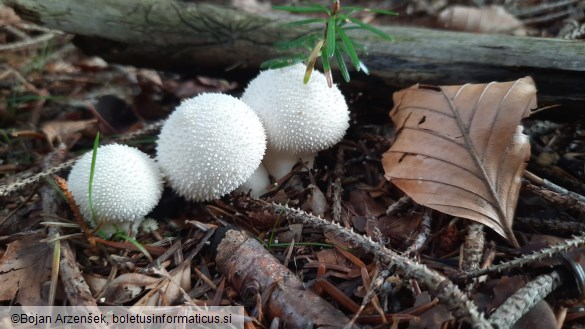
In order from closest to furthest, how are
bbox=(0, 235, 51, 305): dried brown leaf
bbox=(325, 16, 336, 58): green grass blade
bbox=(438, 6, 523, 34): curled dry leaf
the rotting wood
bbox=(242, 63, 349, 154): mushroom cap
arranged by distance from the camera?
1. the rotting wood
2. bbox=(0, 235, 51, 305): dried brown leaf
3. bbox=(325, 16, 336, 58): green grass blade
4. bbox=(242, 63, 349, 154): mushroom cap
5. bbox=(438, 6, 523, 34): curled dry leaf

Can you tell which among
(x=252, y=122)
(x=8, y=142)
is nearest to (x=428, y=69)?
(x=252, y=122)

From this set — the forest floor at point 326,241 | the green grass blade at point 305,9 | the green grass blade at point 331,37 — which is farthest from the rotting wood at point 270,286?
the green grass blade at point 305,9

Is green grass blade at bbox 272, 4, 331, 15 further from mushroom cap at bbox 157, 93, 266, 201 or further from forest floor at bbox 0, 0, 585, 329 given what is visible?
forest floor at bbox 0, 0, 585, 329

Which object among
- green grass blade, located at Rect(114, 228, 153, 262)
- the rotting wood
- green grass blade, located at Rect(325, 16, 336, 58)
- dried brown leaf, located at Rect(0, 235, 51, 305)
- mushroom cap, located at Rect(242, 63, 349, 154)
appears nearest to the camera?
the rotting wood

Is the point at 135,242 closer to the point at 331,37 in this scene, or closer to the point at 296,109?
the point at 296,109

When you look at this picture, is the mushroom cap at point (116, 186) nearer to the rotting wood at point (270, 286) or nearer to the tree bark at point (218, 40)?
the rotting wood at point (270, 286)

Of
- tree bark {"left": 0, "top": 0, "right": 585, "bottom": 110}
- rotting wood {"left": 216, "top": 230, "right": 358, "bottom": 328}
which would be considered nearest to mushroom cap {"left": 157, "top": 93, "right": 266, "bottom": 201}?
rotting wood {"left": 216, "top": 230, "right": 358, "bottom": 328}

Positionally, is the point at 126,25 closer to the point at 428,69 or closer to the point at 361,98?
the point at 361,98
